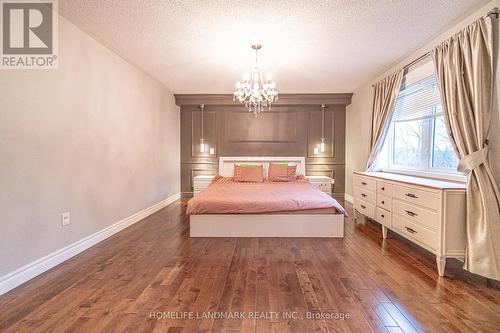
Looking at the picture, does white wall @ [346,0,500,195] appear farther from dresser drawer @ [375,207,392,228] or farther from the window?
dresser drawer @ [375,207,392,228]

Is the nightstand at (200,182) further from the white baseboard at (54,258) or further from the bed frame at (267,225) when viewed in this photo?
the bed frame at (267,225)

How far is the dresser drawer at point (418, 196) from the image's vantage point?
213 centimetres

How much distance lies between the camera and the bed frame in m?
3.03

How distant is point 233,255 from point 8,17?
2.91 meters

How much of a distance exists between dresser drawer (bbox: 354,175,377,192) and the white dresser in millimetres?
134

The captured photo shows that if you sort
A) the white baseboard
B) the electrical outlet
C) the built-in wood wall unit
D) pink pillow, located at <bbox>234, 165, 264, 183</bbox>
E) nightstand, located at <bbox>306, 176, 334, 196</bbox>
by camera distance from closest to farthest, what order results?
1. the white baseboard
2. the electrical outlet
3. pink pillow, located at <bbox>234, 165, 264, 183</bbox>
4. nightstand, located at <bbox>306, 176, 334, 196</bbox>
5. the built-in wood wall unit

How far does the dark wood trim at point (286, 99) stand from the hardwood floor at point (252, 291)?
352cm

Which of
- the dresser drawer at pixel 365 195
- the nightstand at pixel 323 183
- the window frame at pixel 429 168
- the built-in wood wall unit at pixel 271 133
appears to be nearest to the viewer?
the window frame at pixel 429 168

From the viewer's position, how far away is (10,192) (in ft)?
6.17

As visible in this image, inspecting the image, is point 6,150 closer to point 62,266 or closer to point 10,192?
point 10,192

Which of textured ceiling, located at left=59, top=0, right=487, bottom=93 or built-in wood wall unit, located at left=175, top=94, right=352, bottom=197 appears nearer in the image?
textured ceiling, located at left=59, top=0, right=487, bottom=93
